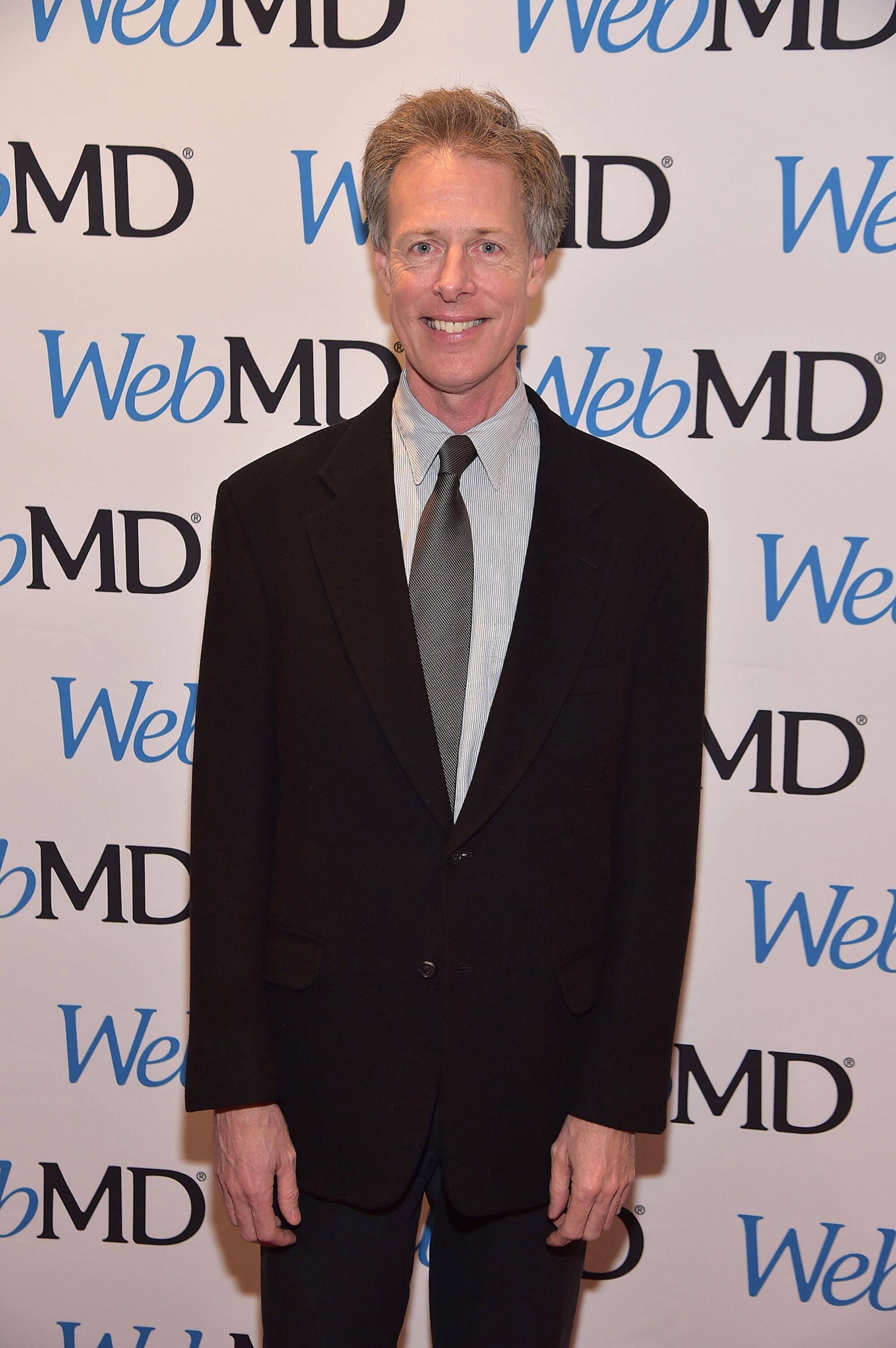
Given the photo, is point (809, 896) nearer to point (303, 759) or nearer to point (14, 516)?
point (303, 759)

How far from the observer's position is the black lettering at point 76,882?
80.0 inches

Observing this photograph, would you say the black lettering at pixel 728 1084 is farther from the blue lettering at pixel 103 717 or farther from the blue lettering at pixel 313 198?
the blue lettering at pixel 313 198

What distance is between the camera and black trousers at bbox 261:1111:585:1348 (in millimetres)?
1367

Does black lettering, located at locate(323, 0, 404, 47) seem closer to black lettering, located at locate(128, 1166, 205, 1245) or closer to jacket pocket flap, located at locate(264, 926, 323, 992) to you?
jacket pocket flap, located at locate(264, 926, 323, 992)

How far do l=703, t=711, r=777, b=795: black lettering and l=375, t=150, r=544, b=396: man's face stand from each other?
85 cm

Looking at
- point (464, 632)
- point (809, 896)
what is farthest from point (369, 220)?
point (809, 896)

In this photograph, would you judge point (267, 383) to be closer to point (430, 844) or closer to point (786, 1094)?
point (430, 844)

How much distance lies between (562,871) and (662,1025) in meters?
0.23

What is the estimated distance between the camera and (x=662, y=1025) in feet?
4.45

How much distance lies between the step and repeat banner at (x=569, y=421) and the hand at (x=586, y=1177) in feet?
2.25

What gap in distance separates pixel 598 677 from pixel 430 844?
27 cm

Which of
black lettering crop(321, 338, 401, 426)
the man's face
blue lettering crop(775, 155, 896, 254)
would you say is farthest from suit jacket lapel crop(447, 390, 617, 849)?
blue lettering crop(775, 155, 896, 254)

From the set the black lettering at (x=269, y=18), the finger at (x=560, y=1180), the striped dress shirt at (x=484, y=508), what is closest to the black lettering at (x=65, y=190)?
the black lettering at (x=269, y=18)

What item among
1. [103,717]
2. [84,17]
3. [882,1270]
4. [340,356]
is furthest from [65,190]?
[882,1270]
